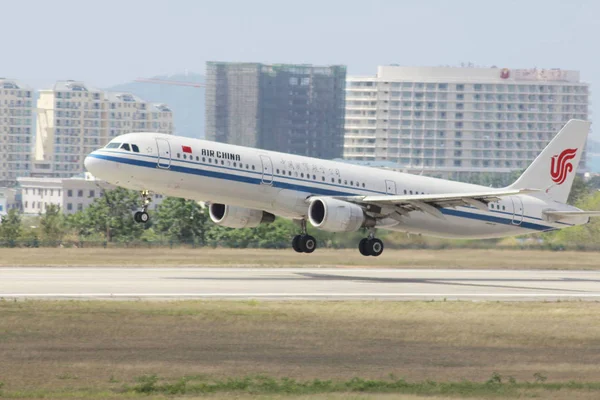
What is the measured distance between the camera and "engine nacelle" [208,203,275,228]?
5362 cm

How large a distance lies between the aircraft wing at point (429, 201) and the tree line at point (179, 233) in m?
8.53

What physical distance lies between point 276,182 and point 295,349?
76.8 ft

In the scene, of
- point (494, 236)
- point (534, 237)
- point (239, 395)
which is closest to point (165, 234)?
point (534, 237)

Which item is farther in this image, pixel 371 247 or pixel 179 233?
pixel 179 233

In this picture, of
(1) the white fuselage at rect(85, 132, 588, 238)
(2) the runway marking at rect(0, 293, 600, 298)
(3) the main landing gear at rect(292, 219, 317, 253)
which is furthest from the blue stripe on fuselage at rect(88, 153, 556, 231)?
(2) the runway marking at rect(0, 293, 600, 298)

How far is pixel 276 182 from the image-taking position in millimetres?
51062

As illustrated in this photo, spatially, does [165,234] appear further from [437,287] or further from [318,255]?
[437,287]

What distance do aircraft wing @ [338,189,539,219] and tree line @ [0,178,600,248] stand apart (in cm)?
853

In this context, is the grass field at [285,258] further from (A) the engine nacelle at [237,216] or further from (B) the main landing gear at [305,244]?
(B) the main landing gear at [305,244]

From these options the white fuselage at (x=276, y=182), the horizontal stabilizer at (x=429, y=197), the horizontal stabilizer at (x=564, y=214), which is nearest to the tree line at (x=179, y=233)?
the white fuselage at (x=276, y=182)

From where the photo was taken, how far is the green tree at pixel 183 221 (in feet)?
301

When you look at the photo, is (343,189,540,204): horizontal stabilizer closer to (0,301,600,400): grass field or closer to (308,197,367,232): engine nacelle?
(308,197,367,232): engine nacelle

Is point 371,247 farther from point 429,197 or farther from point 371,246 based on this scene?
point 429,197

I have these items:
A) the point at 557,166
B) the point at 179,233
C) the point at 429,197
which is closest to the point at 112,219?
the point at 179,233
